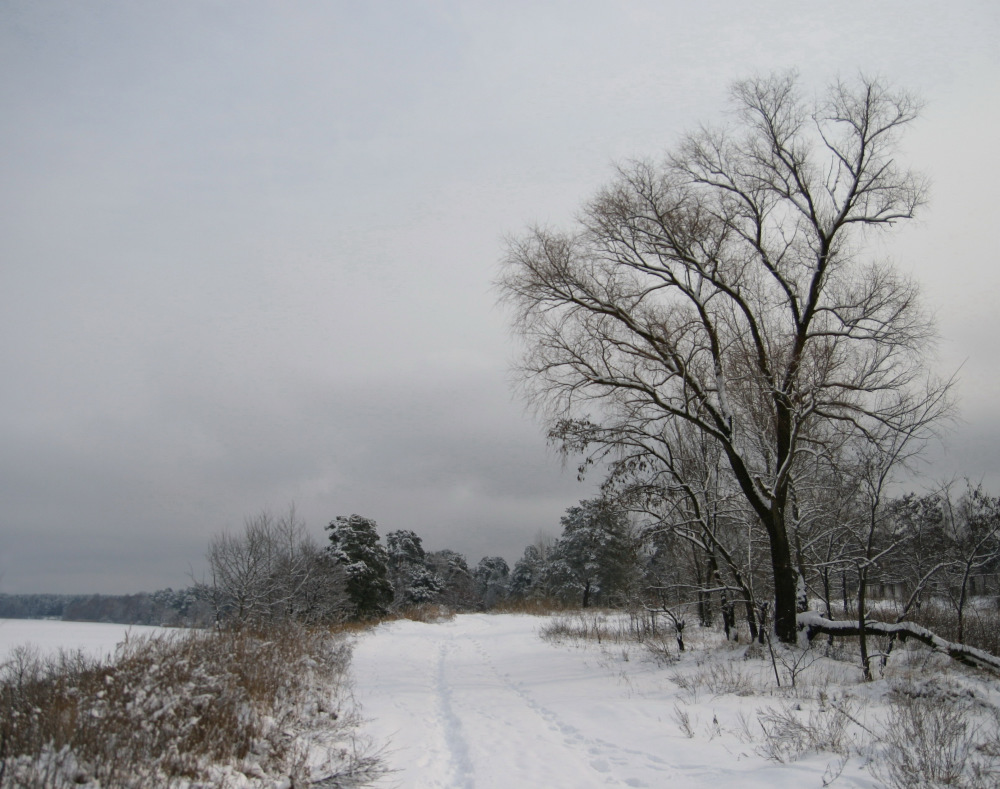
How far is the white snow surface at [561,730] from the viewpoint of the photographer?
5.17 metres

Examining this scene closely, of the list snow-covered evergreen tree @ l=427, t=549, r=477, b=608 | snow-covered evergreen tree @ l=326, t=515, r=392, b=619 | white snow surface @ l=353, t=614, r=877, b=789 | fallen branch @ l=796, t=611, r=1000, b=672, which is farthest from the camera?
snow-covered evergreen tree @ l=427, t=549, r=477, b=608

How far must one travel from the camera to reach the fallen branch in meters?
8.48

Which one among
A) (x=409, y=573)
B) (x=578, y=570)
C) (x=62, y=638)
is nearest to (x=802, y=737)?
(x=62, y=638)

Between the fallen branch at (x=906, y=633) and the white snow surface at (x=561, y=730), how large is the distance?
2.84 m

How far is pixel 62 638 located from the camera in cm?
1040

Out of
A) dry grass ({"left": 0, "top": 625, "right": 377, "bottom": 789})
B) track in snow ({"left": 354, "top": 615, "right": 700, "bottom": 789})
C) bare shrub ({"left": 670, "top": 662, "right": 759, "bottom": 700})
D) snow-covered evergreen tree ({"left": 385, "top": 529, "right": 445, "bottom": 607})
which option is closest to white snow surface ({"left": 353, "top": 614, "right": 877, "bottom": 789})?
track in snow ({"left": 354, "top": 615, "right": 700, "bottom": 789})

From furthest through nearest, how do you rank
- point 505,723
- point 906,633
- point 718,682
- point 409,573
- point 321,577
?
point 409,573 < point 321,577 < point 906,633 < point 718,682 < point 505,723

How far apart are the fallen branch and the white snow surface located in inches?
112

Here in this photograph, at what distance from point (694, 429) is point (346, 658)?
10990mm

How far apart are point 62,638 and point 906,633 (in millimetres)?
14700

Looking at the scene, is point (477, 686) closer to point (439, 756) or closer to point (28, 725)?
point (439, 756)

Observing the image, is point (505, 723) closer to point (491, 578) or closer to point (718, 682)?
point (718, 682)

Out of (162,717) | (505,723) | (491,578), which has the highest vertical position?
(162,717)

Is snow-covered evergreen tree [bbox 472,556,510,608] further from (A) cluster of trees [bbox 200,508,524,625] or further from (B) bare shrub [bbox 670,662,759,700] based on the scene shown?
(B) bare shrub [bbox 670,662,759,700]
